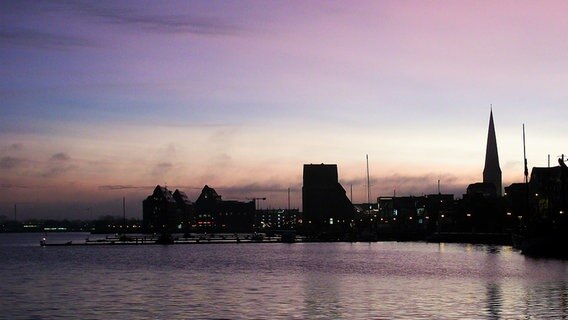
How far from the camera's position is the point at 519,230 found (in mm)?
171250

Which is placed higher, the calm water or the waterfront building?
the waterfront building

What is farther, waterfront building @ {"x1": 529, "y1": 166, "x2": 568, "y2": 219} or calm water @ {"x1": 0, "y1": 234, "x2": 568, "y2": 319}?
waterfront building @ {"x1": 529, "y1": 166, "x2": 568, "y2": 219}

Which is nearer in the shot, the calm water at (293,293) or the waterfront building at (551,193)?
the calm water at (293,293)

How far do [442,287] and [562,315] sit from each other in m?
24.3

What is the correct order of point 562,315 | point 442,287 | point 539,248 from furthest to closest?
1. point 539,248
2. point 442,287
3. point 562,315

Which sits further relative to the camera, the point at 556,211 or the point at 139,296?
the point at 556,211

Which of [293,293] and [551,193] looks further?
[551,193]

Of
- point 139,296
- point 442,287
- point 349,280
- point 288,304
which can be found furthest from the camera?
point 349,280

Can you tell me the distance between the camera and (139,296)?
227ft

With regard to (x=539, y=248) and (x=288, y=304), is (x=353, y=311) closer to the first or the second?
(x=288, y=304)

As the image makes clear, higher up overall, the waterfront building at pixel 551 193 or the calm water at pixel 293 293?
the waterfront building at pixel 551 193

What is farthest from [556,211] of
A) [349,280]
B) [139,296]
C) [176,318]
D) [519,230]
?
[176,318]

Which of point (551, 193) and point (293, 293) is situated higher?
point (551, 193)

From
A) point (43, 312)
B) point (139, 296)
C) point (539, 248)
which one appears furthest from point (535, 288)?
point (539, 248)
